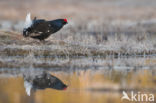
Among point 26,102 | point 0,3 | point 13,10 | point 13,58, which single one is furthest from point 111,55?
point 0,3

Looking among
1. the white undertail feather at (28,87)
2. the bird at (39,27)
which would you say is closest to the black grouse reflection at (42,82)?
the white undertail feather at (28,87)

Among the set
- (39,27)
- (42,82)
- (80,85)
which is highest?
(39,27)

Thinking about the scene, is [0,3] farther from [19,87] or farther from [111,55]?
[19,87]

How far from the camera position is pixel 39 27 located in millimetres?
20688

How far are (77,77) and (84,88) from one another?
4.91 ft

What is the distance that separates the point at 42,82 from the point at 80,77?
1640 mm

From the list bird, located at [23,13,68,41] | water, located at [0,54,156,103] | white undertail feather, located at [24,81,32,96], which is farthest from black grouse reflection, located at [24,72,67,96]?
bird, located at [23,13,68,41]

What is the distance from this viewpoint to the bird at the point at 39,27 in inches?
806

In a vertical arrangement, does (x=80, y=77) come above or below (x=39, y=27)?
below

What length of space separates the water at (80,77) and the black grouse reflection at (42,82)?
119 millimetres

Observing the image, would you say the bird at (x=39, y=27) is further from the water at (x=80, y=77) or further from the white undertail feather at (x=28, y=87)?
the white undertail feather at (x=28, y=87)

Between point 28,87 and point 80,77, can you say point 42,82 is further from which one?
point 80,77

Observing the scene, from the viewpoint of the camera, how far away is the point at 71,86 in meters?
14.6

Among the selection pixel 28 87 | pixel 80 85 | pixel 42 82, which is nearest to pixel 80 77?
pixel 80 85
